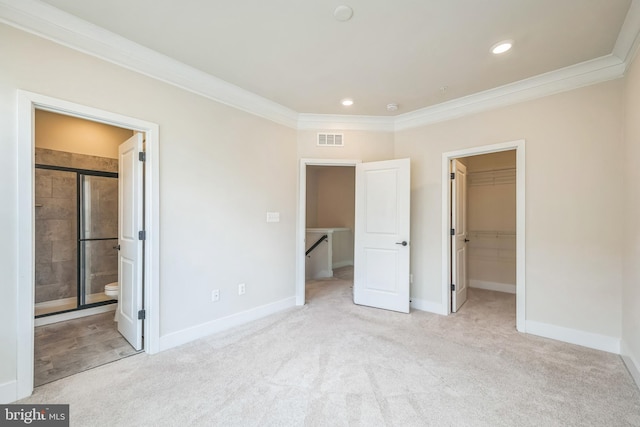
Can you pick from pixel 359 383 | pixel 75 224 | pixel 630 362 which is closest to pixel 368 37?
pixel 359 383

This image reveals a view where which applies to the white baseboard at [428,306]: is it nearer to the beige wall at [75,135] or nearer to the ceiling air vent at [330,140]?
the ceiling air vent at [330,140]

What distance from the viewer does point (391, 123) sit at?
4137 millimetres

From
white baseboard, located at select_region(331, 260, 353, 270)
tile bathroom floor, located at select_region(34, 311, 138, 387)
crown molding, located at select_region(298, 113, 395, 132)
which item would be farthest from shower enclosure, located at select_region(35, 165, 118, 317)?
white baseboard, located at select_region(331, 260, 353, 270)

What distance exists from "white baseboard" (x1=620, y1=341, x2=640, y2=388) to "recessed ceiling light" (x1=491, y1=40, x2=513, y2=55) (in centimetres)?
266

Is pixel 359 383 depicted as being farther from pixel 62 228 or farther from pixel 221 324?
pixel 62 228

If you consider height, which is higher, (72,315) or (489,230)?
(489,230)

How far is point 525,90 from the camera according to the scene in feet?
10.0

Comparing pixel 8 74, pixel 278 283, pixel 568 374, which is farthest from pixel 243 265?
pixel 568 374

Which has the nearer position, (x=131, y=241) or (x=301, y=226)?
(x=131, y=241)

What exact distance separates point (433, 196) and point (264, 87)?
8.28 feet

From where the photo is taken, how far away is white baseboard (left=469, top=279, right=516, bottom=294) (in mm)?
4652

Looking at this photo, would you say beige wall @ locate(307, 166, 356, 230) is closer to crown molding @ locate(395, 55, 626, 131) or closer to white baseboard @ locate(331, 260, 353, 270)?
white baseboard @ locate(331, 260, 353, 270)

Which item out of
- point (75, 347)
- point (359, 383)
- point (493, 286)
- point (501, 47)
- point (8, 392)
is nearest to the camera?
point (8, 392)

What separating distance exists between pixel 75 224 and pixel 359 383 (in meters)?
4.11
